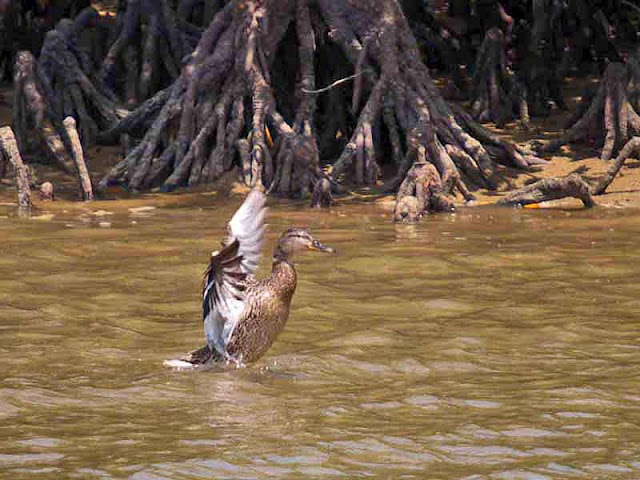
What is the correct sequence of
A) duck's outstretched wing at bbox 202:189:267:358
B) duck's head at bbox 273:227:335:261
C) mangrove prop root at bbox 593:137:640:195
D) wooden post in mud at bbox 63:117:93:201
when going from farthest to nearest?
wooden post in mud at bbox 63:117:93:201, mangrove prop root at bbox 593:137:640:195, duck's head at bbox 273:227:335:261, duck's outstretched wing at bbox 202:189:267:358

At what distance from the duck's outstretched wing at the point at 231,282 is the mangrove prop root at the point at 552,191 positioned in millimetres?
6335

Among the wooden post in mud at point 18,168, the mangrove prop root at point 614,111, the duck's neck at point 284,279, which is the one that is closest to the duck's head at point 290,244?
the duck's neck at point 284,279

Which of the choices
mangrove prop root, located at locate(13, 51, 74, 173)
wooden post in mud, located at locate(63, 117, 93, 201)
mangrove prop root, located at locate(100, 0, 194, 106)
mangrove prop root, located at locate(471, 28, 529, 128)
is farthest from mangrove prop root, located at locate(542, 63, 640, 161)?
mangrove prop root, located at locate(13, 51, 74, 173)

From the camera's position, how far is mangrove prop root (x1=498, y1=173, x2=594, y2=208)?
13.2 metres

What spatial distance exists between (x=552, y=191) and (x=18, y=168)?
16.4 feet

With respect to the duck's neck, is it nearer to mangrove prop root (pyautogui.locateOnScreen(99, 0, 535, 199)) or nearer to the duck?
the duck

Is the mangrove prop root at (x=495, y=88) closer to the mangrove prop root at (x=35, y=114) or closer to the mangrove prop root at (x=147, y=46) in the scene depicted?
the mangrove prop root at (x=147, y=46)

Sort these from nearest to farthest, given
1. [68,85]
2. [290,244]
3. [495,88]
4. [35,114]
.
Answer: [290,244], [35,114], [68,85], [495,88]

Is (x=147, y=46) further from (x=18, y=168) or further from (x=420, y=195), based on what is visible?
(x=420, y=195)

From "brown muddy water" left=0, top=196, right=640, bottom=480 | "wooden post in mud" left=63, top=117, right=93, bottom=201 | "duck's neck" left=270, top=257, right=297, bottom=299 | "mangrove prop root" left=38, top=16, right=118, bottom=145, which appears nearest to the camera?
"brown muddy water" left=0, top=196, right=640, bottom=480

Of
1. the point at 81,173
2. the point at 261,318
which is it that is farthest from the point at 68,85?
the point at 261,318

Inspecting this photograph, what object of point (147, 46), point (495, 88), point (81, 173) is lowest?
point (81, 173)

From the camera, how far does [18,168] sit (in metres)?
13.6

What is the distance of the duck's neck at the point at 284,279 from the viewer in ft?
24.3
